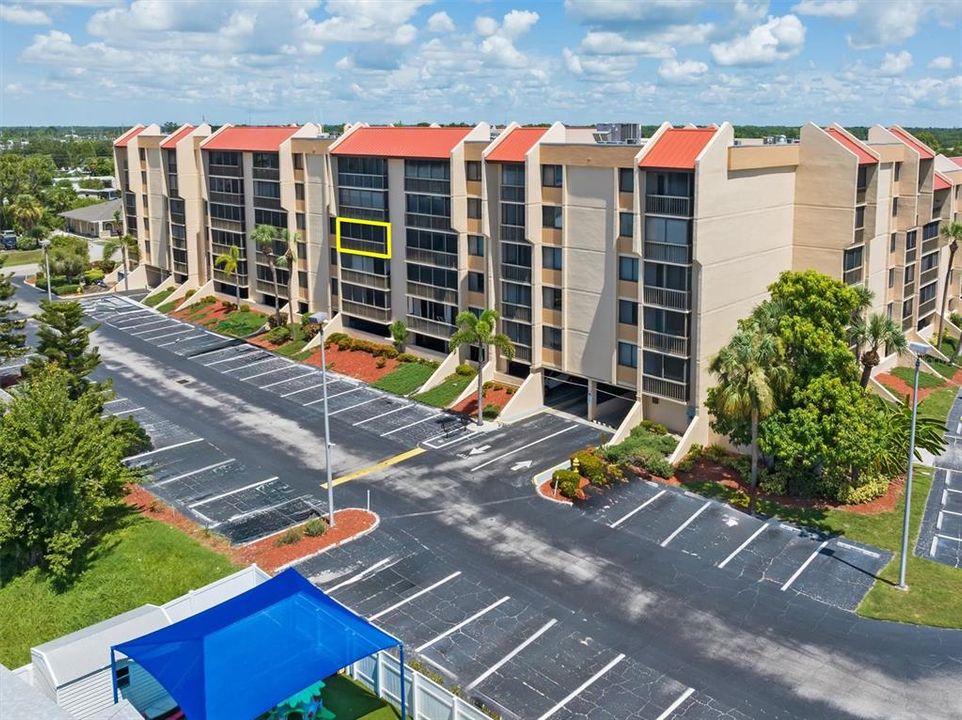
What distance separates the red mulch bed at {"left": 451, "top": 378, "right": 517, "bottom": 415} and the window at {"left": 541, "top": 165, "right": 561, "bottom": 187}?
1321 cm

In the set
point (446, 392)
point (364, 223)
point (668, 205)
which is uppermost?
point (668, 205)

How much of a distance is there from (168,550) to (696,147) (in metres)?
32.2

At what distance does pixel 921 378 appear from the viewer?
195 ft

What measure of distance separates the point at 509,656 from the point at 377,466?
60.7ft

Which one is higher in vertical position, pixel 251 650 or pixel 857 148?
pixel 857 148

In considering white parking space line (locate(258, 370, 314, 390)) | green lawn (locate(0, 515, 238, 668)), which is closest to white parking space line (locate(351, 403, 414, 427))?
white parking space line (locate(258, 370, 314, 390))

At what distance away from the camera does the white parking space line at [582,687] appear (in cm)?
2764

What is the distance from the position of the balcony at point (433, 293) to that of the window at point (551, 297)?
819cm

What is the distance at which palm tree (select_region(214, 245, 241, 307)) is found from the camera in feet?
259

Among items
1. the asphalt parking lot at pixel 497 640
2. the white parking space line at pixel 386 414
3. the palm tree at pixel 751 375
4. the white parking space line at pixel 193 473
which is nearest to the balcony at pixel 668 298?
the palm tree at pixel 751 375

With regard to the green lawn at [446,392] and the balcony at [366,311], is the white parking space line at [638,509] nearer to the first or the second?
the green lawn at [446,392]

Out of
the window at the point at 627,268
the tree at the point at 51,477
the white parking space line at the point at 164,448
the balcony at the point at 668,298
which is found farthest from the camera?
the window at the point at 627,268

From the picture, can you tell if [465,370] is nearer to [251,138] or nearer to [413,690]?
[251,138]

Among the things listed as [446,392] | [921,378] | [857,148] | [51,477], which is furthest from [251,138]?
[921,378]
